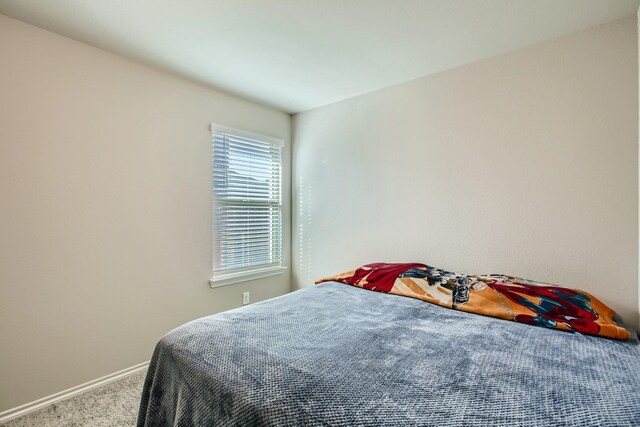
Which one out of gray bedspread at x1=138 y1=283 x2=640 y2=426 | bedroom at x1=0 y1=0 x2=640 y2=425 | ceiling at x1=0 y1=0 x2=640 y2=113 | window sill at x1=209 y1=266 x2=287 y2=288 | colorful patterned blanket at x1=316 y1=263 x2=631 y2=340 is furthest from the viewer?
window sill at x1=209 y1=266 x2=287 y2=288

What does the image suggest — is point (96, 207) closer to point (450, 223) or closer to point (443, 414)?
point (443, 414)

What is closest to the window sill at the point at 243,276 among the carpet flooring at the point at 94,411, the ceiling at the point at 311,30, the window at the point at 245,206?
the window at the point at 245,206

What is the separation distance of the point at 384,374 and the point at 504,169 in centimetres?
179

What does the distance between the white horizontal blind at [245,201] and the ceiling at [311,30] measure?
713 millimetres

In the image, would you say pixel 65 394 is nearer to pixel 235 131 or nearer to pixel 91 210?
pixel 91 210

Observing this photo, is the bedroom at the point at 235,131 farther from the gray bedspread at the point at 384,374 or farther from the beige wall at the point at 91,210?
the gray bedspread at the point at 384,374

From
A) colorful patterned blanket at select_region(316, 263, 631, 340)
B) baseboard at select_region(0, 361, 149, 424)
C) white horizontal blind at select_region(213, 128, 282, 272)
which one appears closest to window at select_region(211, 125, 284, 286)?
white horizontal blind at select_region(213, 128, 282, 272)

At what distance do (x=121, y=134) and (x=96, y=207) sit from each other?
0.56m

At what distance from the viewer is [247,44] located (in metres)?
2.08

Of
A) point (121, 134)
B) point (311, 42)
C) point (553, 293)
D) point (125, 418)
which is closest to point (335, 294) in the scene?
point (553, 293)

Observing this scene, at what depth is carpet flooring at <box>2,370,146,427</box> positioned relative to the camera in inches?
70.7

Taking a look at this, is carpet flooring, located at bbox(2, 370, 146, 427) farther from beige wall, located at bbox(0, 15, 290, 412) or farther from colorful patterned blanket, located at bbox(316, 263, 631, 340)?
colorful patterned blanket, located at bbox(316, 263, 631, 340)

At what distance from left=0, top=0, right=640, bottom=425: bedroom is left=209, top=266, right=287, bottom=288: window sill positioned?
23 mm

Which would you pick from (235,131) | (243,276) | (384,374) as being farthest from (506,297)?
(235,131)
